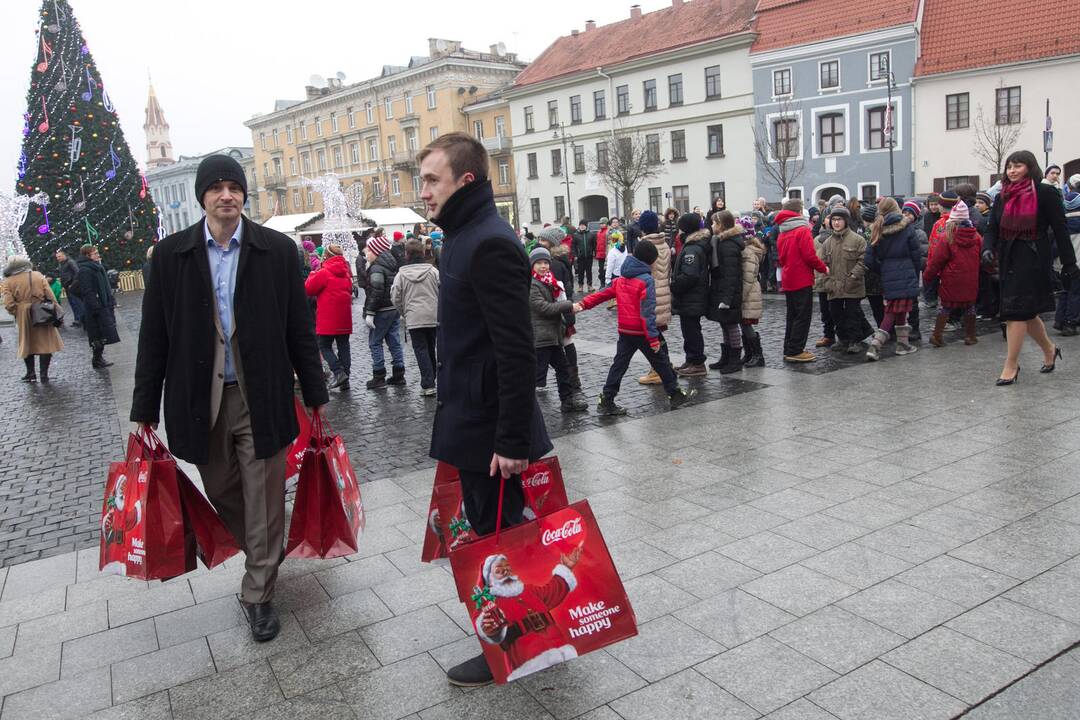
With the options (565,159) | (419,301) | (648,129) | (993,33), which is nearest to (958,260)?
(419,301)

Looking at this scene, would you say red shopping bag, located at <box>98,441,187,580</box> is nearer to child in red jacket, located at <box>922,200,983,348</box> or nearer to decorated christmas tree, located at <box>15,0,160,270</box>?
child in red jacket, located at <box>922,200,983,348</box>

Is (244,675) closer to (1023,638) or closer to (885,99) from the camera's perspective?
(1023,638)

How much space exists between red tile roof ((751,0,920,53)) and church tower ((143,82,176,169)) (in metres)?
124

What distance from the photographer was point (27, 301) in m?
12.6

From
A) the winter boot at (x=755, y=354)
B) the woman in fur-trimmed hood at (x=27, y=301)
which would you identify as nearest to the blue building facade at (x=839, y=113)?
the winter boot at (x=755, y=354)

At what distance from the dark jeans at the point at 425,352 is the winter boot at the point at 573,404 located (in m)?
1.76

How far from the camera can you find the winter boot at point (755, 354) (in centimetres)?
989

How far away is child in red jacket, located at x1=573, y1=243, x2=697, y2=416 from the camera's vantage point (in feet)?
26.3

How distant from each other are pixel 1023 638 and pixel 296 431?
3.20 meters

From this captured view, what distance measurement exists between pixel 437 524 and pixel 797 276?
22.8 feet

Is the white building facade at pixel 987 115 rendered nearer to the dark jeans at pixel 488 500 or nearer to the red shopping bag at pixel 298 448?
the red shopping bag at pixel 298 448

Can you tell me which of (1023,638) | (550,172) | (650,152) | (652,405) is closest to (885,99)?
(650,152)

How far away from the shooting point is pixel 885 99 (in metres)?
39.6

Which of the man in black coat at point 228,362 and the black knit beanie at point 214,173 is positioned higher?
the black knit beanie at point 214,173
